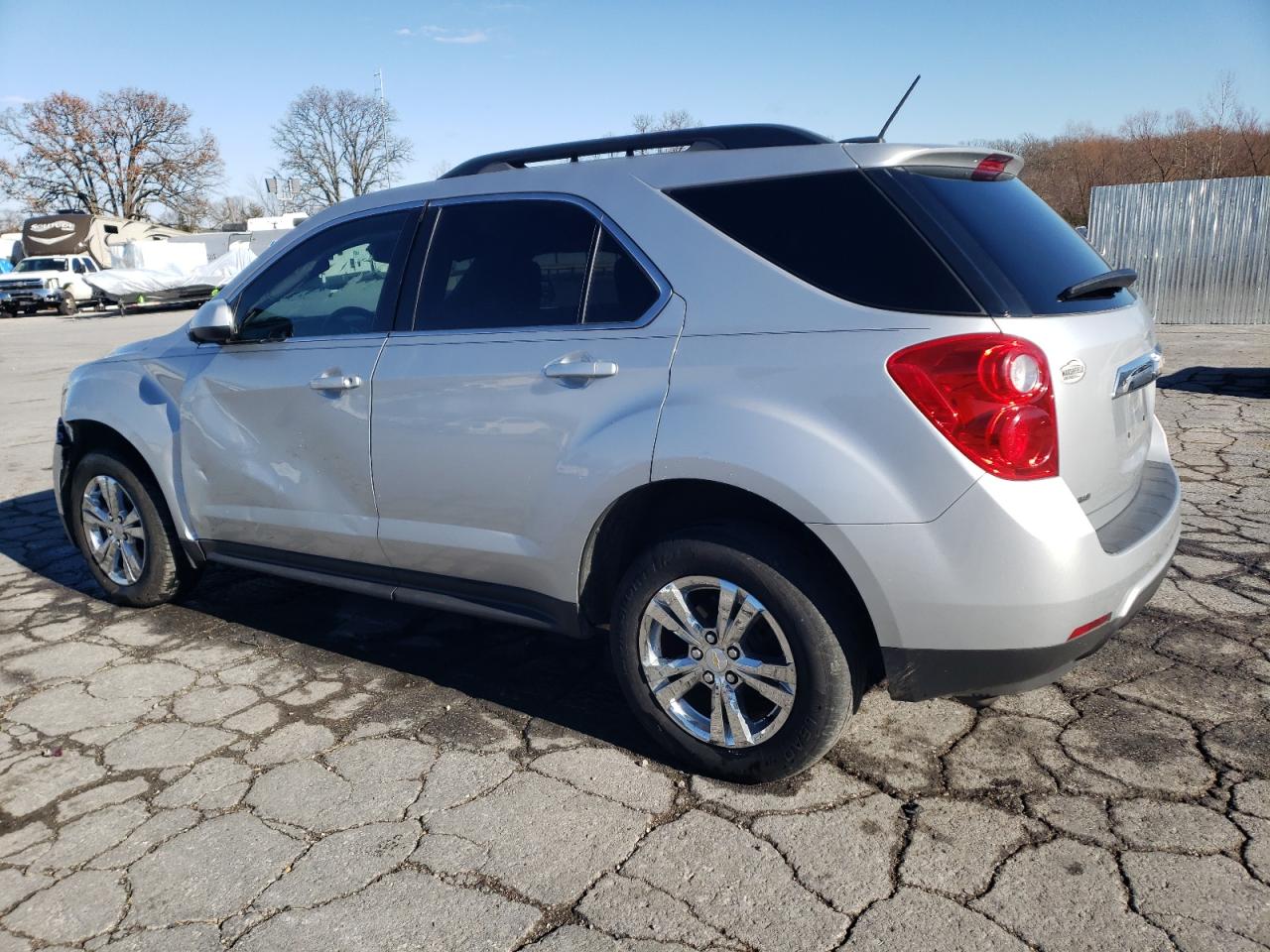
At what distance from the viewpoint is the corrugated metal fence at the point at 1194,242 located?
1620cm

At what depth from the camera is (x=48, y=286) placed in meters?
34.5

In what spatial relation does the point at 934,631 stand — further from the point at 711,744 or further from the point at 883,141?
the point at 883,141

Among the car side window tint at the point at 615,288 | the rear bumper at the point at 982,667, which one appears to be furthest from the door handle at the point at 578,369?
the rear bumper at the point at 982,667

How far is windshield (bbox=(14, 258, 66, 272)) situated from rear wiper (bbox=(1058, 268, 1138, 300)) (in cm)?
3983

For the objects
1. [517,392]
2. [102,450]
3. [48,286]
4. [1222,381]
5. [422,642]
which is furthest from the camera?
[48,286]

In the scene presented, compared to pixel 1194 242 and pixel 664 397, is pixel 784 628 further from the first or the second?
pixel 1194 242

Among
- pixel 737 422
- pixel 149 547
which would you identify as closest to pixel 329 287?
pixel 149 547

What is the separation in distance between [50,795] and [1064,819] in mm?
3030

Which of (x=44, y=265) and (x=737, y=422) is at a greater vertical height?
(x=44, y=265)

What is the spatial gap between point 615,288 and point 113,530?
3.01 m

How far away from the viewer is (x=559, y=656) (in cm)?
404

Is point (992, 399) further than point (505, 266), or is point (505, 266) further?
point (505, 266)

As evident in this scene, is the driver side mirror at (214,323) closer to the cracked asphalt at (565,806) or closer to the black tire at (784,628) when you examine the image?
the cracked asphalt at (565,806)

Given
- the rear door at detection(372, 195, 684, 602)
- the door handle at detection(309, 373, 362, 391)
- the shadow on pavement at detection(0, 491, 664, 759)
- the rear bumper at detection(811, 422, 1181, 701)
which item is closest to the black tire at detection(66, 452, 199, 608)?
the shadow on pavement at detection(0, 491, 664, 759)
